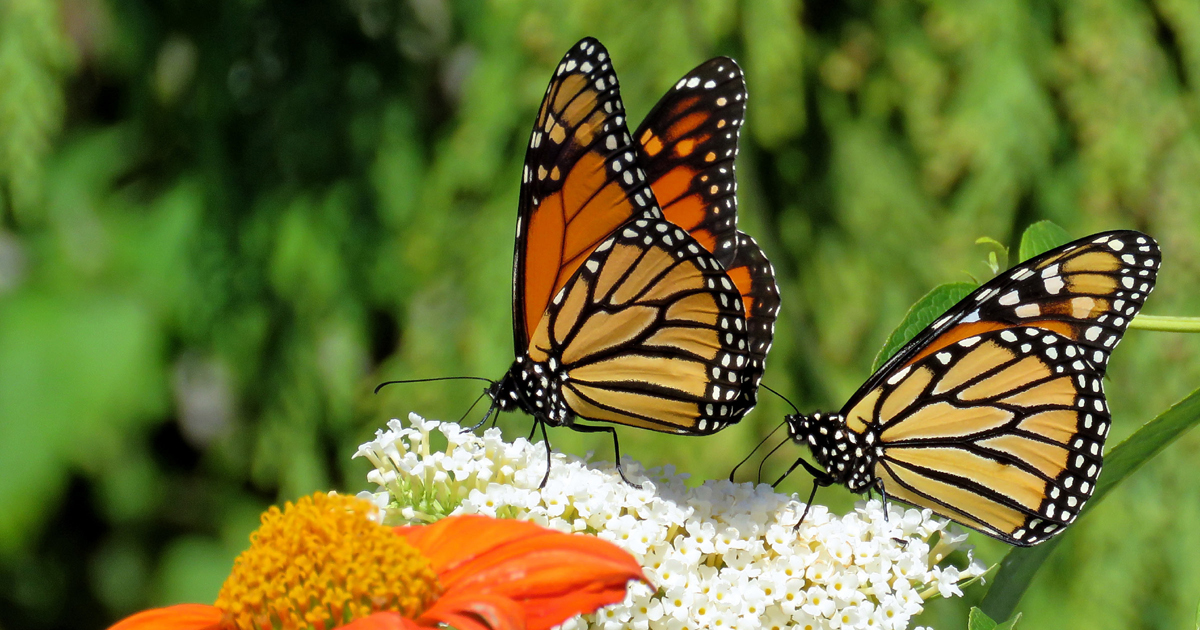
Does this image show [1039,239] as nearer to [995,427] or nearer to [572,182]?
[995,427]

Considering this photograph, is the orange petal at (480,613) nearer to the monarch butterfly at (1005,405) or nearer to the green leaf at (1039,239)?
the monarch butterfly at (1005,405)

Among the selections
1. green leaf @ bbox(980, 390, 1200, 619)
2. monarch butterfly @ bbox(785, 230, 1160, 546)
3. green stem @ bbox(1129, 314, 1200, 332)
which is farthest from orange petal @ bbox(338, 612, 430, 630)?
green stem @ bbox(1129, 314, 1200, 332)

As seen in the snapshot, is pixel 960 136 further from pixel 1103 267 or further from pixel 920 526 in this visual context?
pixel 920 526

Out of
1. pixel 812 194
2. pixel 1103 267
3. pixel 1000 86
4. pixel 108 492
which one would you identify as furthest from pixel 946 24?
pixel 108 492

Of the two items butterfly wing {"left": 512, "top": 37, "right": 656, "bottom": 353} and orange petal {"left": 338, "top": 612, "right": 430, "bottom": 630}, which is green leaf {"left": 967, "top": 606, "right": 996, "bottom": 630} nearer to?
orange petal {"left": 338, "top": 612, "right": 430, "bottom": 630}

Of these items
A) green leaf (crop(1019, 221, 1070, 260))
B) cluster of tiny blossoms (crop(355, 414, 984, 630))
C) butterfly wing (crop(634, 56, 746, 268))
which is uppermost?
butterfly wing (crop(634, 56, 746, 268))
